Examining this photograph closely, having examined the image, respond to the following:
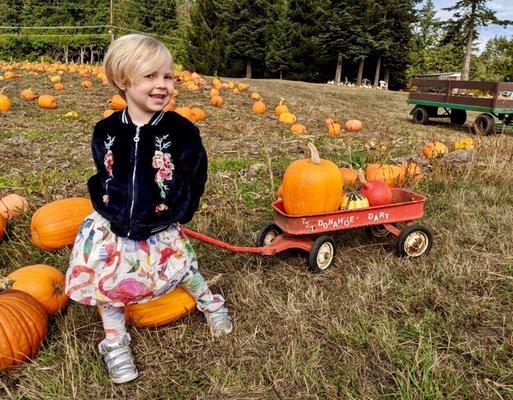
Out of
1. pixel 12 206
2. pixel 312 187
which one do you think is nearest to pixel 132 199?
pixel 312 187

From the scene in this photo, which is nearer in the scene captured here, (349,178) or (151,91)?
(151,91)

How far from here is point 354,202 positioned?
3.21m

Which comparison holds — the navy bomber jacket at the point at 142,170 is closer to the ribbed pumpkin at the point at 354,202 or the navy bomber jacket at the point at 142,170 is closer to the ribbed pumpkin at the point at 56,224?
the ribbed pumpkin at the point at 56,224

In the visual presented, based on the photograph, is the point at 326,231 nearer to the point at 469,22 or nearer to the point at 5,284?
the point at 5,284

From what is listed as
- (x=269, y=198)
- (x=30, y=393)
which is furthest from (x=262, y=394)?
(x=269, y=198)

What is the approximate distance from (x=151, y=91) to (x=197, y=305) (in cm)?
122

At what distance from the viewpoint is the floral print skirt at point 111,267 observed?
6.88 ft

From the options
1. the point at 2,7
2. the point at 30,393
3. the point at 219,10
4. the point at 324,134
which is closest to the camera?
the point at 30,393

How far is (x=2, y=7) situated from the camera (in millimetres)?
67625

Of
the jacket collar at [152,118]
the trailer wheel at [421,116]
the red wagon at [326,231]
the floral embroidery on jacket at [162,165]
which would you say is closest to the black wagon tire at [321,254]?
the red wagon at [326,231]

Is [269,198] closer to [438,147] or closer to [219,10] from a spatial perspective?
[438,147]

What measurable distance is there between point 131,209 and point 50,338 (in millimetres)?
910

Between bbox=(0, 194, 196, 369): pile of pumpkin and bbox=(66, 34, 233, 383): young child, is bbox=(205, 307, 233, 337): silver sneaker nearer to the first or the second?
bbox=(0, 194, 196, 369): pile of pumpkin

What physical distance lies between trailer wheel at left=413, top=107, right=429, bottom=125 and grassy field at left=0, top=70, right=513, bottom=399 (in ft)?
24.5
